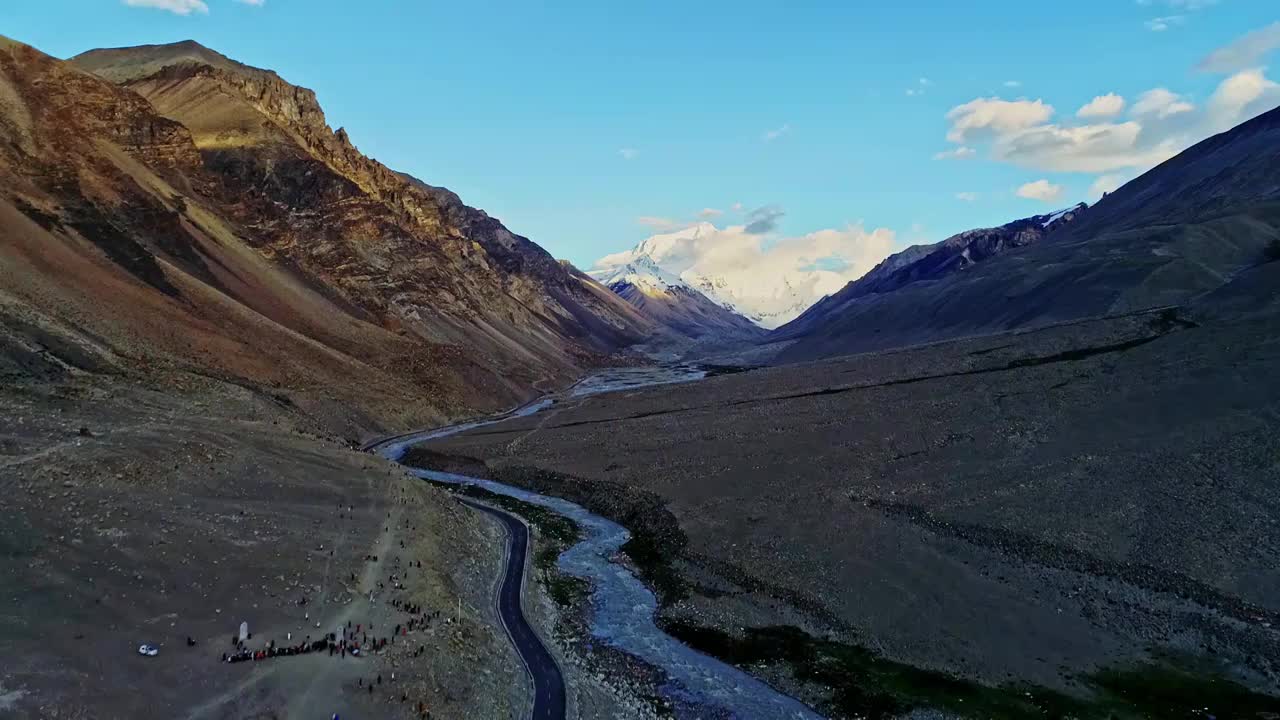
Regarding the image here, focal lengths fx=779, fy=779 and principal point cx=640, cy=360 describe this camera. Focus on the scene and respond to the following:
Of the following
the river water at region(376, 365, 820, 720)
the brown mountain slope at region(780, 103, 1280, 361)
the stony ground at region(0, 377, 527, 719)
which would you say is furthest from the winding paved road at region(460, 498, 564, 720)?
the brown mountain slope at region(780, 103, 1280, 361)

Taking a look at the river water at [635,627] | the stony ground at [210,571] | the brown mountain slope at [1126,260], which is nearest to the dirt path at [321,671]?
the stony ground at [210,571]

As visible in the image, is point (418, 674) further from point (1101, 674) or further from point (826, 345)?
point (826, 345)

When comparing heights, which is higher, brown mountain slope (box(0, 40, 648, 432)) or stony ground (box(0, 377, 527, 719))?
brown mountain slope (box(0, 40, 648, 432))

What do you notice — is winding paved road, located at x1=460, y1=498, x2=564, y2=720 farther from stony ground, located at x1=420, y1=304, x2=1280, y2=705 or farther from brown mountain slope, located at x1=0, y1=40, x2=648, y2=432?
brown mountain slope, located at x1=0, y1=40, x2=648, y2=432

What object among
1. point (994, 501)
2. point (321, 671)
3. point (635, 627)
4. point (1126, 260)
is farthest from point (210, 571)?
point (1126, 260)

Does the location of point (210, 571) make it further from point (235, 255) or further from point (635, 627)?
point (235, 255)

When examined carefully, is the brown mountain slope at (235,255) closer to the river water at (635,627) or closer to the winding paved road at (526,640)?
the river water at (635,627)
